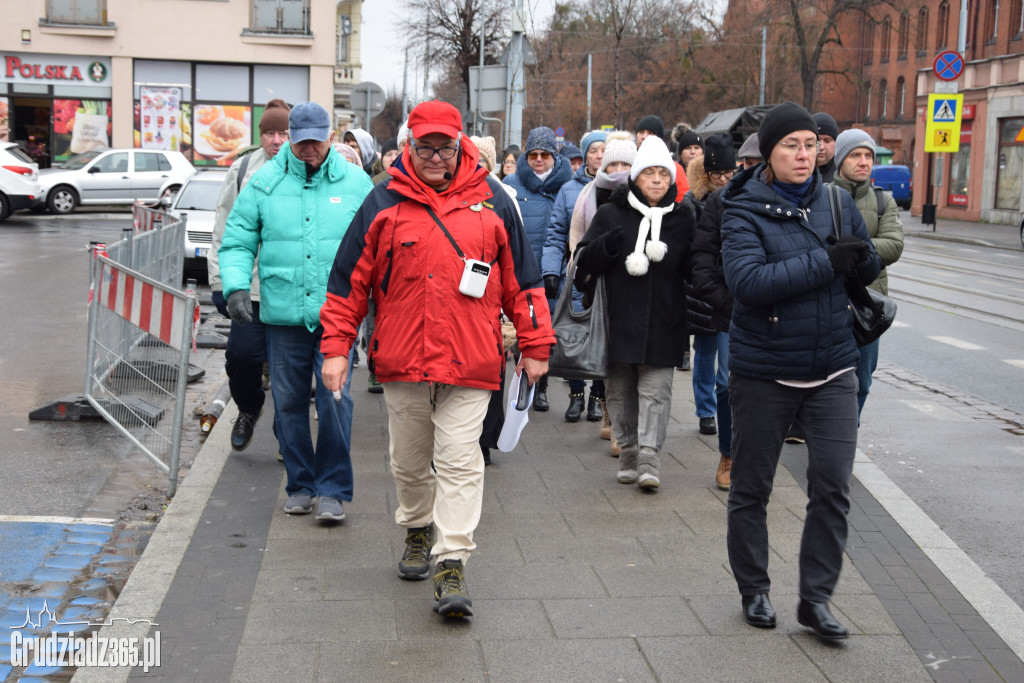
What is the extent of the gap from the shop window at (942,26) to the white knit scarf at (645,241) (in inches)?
2123

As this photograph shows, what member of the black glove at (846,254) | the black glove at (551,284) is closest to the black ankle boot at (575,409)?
the black glove at (551,284)

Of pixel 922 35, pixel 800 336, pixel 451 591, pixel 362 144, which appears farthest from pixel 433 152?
pixel 922 35

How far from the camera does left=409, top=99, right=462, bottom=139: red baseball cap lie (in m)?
4.34

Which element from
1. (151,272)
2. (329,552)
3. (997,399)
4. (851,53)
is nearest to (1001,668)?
(329,552)

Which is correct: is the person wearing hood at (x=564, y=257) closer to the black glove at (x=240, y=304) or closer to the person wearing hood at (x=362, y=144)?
the black glove at (x=240, y=304)

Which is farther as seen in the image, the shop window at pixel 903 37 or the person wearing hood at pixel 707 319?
the shop window at pixel 903 37

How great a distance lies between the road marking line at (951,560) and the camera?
446cm

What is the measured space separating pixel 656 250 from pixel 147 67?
31.7 meters

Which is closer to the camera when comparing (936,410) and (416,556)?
(416,556)

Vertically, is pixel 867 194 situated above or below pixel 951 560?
above

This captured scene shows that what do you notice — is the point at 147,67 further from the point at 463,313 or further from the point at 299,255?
the point at 463,313

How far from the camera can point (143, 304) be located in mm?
6641

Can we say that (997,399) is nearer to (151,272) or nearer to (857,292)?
(857,292)

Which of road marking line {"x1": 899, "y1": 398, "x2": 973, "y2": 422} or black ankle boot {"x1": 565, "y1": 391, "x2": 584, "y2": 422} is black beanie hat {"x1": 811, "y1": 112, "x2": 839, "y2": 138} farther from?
road marking line {"x1": 899, "y1": 398, "x2": 973, "y2": 422}
